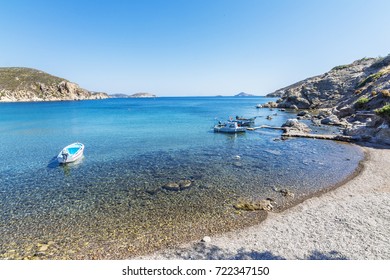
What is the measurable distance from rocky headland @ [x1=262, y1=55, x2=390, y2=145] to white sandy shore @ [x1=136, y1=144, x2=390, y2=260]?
2187 cm

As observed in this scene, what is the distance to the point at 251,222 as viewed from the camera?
11.9 m

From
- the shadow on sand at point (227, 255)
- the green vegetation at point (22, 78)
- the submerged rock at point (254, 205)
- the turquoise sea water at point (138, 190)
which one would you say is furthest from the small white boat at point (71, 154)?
the green vegetation at point (22, 78)

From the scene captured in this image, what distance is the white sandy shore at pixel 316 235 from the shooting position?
8898 millimetres

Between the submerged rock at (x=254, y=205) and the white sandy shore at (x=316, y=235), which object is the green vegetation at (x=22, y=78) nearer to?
the submerged rock at (x=254, y=205)

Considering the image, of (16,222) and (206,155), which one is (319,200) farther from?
(16,222)

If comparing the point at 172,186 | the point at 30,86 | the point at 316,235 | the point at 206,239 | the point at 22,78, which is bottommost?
the point at 172,186

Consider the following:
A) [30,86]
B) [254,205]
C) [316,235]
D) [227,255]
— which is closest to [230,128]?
[254,205]

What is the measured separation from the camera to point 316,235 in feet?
33.0

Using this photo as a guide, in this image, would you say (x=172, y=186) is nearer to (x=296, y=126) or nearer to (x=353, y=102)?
(x=296, y=126)

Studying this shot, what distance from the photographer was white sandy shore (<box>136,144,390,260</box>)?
29.2 ft

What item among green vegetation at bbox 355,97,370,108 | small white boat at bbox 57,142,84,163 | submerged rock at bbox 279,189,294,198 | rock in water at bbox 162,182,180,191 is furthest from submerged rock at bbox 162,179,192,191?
green vegetation at bbox 355,97,370,108

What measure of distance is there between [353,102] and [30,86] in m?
207

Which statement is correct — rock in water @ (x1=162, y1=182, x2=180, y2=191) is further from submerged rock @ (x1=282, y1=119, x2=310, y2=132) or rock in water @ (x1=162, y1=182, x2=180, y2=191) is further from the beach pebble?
submerged rock @ (x1=282, y1=119, x2=310, y2=132)
